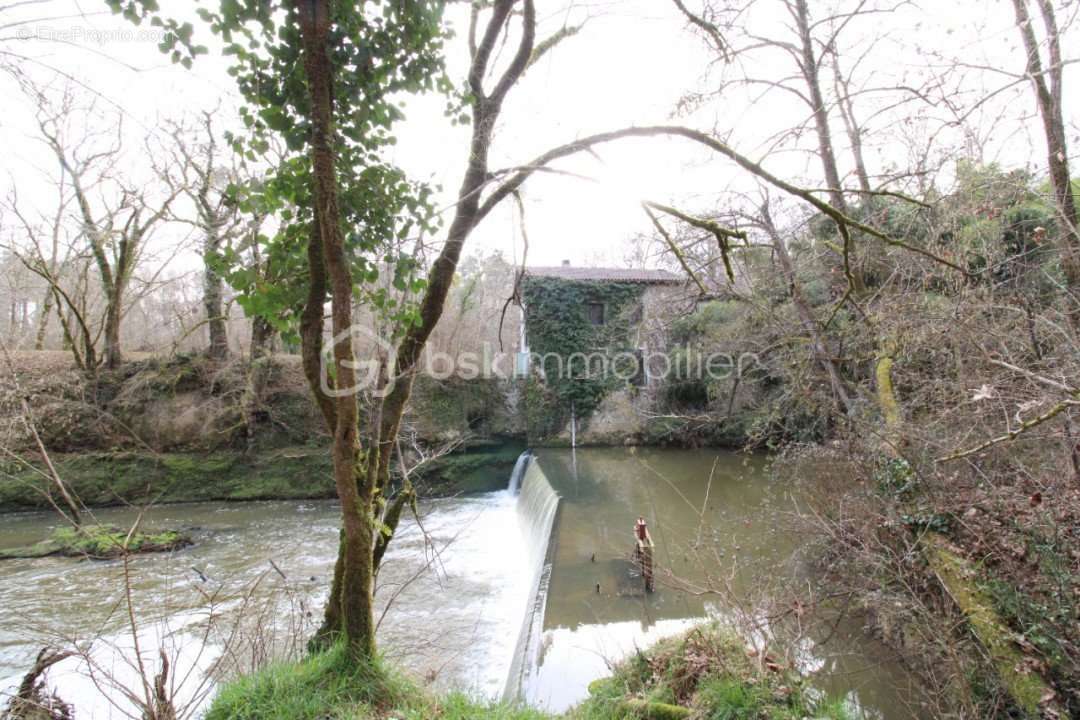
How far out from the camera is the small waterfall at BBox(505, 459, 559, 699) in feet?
15.7

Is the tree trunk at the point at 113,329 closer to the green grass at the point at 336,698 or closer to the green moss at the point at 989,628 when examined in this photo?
the green grass at the point at 336,698

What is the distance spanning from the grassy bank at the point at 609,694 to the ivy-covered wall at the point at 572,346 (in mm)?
12000

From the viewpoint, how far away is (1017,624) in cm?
353

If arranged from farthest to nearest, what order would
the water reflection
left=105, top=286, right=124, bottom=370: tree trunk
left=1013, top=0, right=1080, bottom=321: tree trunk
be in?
1. left=105, top=286, right=124, bottom=370: tree trunk
2. the water reflection
3. left=1013, top=0, right=1080, bottom=321: tree trunk

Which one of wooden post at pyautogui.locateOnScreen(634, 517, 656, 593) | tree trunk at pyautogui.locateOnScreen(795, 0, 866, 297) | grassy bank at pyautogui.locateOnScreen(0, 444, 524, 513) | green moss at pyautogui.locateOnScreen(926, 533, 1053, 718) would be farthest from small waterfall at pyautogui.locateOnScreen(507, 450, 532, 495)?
green moss at pyautogui.locateOnScreen(926, 533, 1053, 718)

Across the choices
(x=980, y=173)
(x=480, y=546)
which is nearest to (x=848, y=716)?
(x=980, y=173)

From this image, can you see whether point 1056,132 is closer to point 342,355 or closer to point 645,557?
point 645,557

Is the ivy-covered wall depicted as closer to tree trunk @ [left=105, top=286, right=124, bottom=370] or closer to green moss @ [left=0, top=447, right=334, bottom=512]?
green moss @ [left=0, top=447, right=334, bottom=512]

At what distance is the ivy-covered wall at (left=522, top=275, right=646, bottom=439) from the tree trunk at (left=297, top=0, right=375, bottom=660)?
Result: 12.7 m

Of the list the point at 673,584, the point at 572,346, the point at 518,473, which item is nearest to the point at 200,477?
the point at 518,473

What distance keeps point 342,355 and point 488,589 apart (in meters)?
5.98

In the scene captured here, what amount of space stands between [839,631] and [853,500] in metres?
1.24

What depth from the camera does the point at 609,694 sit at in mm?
3838

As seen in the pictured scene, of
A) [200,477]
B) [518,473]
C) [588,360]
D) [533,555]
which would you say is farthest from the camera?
[588,360]
